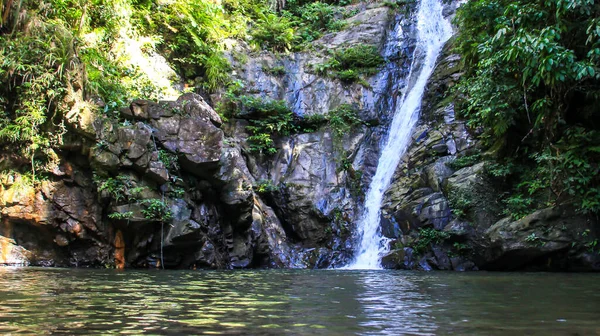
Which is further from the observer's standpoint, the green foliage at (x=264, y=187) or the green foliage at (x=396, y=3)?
the green foliage at (x=396, y=3)

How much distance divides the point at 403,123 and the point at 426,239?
557 centimetres

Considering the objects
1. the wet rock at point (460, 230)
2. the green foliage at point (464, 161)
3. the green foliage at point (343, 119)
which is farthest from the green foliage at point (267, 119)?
the wet rock at point (460, 230)

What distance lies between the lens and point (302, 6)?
2325 cm

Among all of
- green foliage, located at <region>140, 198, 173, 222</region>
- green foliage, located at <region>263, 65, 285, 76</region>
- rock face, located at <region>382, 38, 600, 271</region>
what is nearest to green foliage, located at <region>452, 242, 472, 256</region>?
rock face, located at <region>382, 38, 600, 271</region>

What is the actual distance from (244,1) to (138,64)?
8129mm

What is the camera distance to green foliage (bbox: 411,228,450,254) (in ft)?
38.4

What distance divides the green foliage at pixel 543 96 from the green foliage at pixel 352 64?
569 cm

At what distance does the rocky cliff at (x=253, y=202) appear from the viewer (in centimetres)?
1020

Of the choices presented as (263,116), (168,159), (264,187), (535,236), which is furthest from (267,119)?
(535,236)

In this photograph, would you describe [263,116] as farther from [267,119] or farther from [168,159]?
[168,159]

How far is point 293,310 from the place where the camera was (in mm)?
3881

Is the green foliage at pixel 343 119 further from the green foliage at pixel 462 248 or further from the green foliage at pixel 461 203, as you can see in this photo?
the green foliage at pixel 462 248

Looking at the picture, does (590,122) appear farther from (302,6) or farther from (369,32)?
(302,6)

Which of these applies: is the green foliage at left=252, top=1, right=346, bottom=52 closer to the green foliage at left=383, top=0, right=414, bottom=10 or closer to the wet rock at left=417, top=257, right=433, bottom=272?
the green foliage at left=383, top=0, right=414, bottom=10
